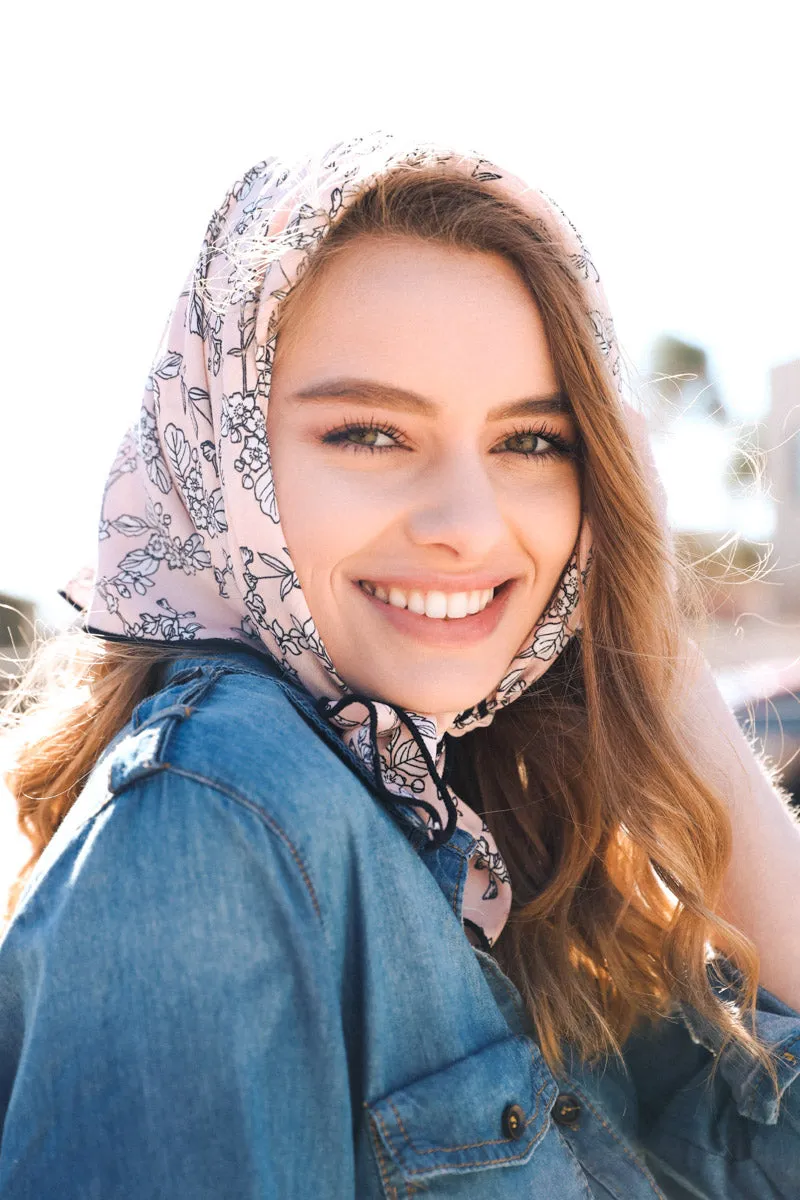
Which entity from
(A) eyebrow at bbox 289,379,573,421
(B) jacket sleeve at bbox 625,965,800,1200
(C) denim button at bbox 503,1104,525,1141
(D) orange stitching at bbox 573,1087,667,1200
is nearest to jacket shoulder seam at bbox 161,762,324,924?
(C) denim button at bbox 503,1104,525,1141

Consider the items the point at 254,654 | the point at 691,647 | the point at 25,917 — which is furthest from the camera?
the point at 691,647

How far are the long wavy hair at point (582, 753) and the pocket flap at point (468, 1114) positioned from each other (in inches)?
9.2

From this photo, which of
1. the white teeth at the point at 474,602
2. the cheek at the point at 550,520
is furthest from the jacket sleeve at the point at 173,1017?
the cheek at the point at 550,520

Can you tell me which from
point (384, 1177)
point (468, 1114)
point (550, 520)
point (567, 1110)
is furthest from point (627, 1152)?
point (550, 520)

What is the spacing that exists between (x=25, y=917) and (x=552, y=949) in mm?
1048

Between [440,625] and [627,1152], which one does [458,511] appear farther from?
[627,1152]

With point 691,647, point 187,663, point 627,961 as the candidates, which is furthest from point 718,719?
point 187,663

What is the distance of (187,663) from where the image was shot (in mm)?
1555

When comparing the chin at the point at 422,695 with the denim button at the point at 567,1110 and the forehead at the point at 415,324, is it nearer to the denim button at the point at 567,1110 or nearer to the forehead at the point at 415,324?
the forehead at the point at 415,324

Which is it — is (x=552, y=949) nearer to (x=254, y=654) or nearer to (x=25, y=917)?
(x=254, y=654)

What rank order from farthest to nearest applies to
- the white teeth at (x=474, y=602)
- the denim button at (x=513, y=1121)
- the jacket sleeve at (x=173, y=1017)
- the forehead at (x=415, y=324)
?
the white teeth at (x=474, y=602)
the forehead at (x=415, y=324)
the denim button at (x=513, y=1121)
the jacket sleeve at (x=173, y=1017)

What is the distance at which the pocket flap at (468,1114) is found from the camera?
121 centimetres

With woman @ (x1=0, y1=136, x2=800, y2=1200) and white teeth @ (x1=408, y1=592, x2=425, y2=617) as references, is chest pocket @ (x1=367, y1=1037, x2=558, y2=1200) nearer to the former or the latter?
woman @ (x1=0, y1=136, x2=800, y2=1200)

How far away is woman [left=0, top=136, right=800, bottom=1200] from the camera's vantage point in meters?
1.05
